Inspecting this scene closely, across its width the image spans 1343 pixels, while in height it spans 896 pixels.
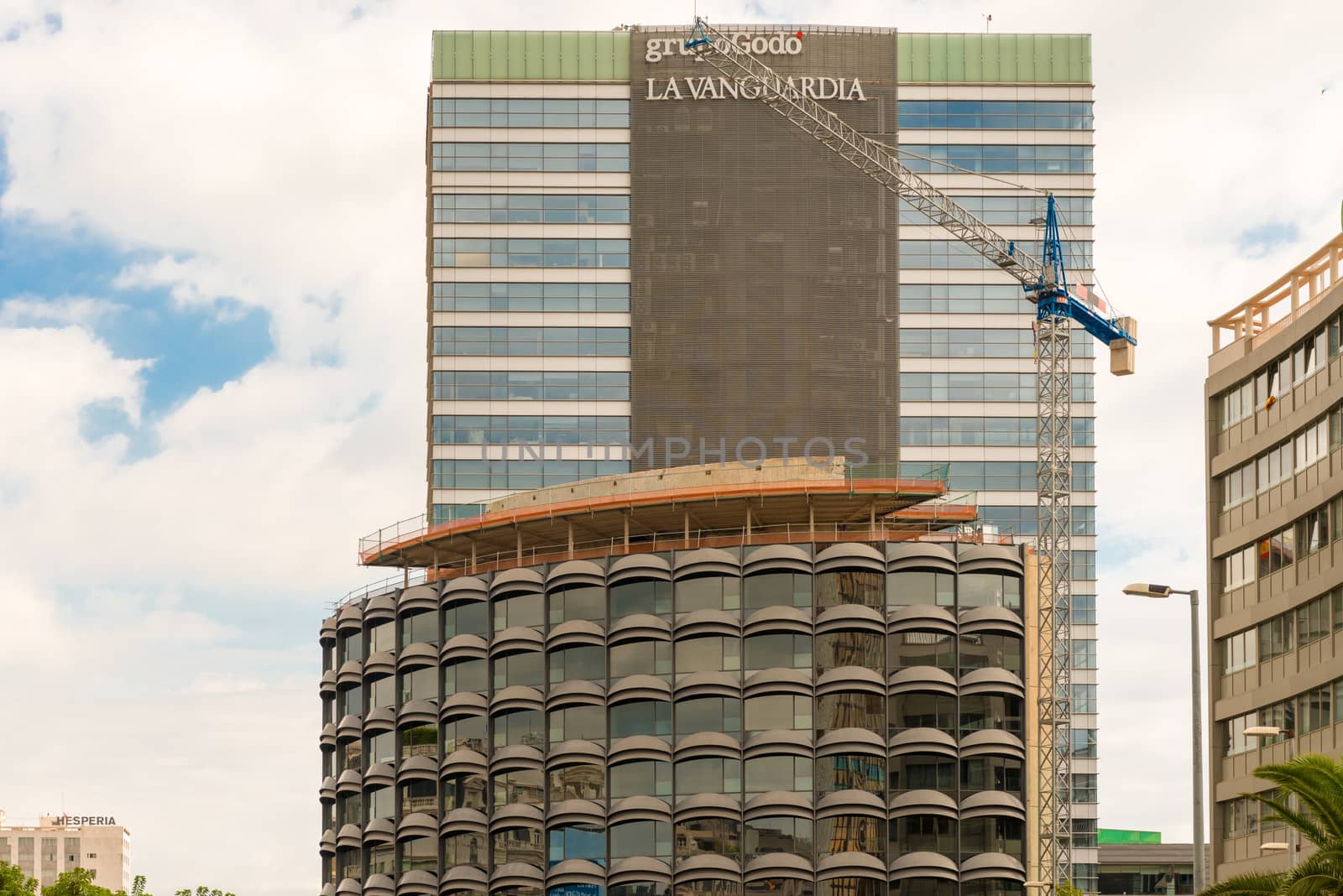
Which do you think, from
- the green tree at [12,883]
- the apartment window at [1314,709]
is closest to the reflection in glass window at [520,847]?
the green tree at [12,883]

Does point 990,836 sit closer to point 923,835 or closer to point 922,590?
point 923,835

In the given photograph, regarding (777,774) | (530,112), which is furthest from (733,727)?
(530,112)

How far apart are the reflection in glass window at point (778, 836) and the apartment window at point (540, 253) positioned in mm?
59935

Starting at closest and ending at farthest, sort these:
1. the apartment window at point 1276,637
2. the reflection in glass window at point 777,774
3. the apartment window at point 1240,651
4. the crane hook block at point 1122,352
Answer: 1. the apartment window at point 1276,637
2. the apartment window at point 1240,651
3. the reflection in glass window at point 777,774
4. the crane hook block at point 1122,352

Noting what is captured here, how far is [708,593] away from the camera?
10988 centimetres

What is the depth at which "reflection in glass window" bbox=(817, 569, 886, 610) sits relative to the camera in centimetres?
10819

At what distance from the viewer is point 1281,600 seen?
274 feet

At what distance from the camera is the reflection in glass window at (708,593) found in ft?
359

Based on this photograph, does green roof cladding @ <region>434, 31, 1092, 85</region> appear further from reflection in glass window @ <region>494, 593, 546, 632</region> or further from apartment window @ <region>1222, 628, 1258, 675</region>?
apartment window @ <region>1222, 628, 1258, 675</region>

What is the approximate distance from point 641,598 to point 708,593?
3.90 meters

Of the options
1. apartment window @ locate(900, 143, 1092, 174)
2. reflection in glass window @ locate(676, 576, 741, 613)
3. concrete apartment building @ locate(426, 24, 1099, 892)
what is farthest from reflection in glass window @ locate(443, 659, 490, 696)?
apartment window @ locate(900, 143, 1092, 174)

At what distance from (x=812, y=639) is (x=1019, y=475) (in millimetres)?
48464

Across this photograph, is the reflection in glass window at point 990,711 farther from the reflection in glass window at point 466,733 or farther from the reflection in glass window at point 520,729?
the reflection in glass window at point 466,733

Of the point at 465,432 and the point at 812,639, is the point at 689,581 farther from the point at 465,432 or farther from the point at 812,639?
the point at 465,432
